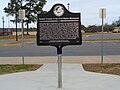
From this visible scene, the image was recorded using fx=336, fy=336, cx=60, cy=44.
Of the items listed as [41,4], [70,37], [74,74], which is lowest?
[74,74]

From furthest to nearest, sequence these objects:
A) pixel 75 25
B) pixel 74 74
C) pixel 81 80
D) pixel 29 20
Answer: pixel 29 20 → pixel 74 74 → pixel 81 80 → pixel 75 25

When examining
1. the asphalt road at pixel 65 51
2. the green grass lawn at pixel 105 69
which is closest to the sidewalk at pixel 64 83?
the green grass lawn at pixel 105 69

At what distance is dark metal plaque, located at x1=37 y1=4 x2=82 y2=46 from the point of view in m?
9.15

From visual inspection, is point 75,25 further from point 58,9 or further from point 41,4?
point 41,4

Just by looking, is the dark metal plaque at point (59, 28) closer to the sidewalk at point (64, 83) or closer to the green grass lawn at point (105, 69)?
the sidewalk at point (64, 83)

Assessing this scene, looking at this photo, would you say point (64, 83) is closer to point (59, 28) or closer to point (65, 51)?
point (59, 28)

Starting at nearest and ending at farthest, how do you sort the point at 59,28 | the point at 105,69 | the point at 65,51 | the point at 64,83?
the point at 59,28 < the point at 64,83 < the point at 105,69 < the point at 65,51

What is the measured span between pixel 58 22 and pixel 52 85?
1873 millimetres

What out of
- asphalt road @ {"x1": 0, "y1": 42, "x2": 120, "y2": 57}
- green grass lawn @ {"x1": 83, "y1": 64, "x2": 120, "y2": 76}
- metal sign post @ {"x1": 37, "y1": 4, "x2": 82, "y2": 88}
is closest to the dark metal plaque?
metal sign post @ {"x1": 37, "y1": 4, "x2": 82, "y2": 88}

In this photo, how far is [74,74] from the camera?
40.2 feet

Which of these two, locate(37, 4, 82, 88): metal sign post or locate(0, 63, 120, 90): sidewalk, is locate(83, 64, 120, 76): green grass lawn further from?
locate(37, 4, 82, 88): metal sign post

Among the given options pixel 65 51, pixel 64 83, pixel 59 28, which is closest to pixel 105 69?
pixel 64 83

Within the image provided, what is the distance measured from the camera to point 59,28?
915 centimetres

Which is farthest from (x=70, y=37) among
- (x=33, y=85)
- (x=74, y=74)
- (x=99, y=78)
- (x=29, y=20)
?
(x=29, y=20)
